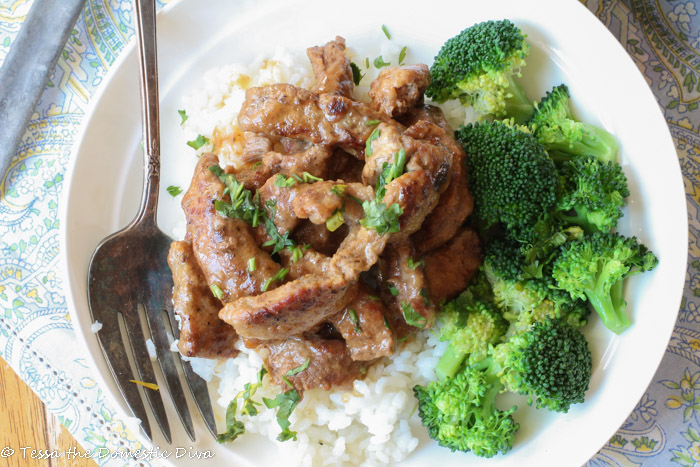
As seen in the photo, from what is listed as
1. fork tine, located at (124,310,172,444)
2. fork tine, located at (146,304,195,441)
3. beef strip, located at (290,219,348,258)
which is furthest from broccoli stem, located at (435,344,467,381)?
fork tine, located at (124,310,172,444)

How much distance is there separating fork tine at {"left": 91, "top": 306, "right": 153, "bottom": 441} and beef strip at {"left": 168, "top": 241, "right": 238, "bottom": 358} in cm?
52

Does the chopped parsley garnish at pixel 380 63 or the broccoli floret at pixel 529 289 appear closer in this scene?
the broccoli floret at pixel 529 289

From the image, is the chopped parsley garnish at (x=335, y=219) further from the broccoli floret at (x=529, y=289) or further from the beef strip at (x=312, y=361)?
the broccoli floret at (x=529, y=289)

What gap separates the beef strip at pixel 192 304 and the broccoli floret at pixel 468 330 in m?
1.22

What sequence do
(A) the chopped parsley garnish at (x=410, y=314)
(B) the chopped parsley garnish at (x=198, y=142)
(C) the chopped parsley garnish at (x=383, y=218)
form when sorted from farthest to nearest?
1. (B) the chopped parsley garnish at (x=198, y=142)
2. (A) the chopped parsley garnish at (x=410, y=314)
3. (C) the chopped parsley garnish at (x=383, y=218)

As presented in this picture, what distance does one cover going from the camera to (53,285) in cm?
366

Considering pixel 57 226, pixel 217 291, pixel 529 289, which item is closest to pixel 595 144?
pixel 529 289

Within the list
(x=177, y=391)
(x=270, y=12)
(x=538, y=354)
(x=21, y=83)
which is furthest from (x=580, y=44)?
(x=21, y=83)

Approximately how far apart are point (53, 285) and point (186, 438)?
142cm

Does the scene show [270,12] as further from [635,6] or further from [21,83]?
[635,6]

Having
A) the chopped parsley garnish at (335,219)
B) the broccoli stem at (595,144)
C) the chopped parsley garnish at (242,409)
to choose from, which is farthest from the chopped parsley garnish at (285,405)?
the broccoli stem at (595,144)

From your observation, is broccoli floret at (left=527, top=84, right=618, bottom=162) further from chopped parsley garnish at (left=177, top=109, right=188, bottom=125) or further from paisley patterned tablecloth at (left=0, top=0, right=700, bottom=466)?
chopped parsley garnish at (left=177, top=109, right=188, bottom=125)

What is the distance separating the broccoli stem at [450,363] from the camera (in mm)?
2951

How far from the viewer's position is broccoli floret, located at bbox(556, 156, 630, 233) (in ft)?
8.79
